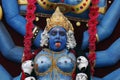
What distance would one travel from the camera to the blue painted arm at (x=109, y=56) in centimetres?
252

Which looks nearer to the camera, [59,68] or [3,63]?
[59,68]

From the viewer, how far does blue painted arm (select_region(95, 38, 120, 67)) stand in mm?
2518

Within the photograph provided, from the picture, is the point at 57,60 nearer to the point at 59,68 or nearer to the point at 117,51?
the point at 59,68

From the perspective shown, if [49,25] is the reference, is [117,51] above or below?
below

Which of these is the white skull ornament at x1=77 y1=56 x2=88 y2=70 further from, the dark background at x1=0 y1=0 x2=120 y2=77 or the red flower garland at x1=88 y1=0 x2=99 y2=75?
the dark background at x1=0 y1=0 x2=120 y2=77

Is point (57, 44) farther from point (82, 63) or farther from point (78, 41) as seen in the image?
point (78, 41)

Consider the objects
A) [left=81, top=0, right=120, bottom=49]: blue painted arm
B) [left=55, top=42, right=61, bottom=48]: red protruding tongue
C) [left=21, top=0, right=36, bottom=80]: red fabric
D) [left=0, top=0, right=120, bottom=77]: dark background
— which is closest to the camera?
[left=55, top=42, right=61, bottom=48]: red protruding tongue

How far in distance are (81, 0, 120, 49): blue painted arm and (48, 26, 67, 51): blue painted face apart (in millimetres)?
250

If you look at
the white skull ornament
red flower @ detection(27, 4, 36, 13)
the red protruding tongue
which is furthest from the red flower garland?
red flower @ detection(27, 4, 36, 13)

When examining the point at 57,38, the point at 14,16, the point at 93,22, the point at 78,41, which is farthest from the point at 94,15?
the point at 14,16

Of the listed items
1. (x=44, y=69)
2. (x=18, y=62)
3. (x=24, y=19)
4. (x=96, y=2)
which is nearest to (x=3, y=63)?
(x=18, y=62)

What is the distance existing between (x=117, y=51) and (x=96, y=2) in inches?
13.0

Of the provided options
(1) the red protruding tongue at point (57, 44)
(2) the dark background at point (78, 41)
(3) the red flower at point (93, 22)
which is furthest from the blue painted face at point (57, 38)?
(2) the dark background at point (78, 41)

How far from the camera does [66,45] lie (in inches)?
92.4
